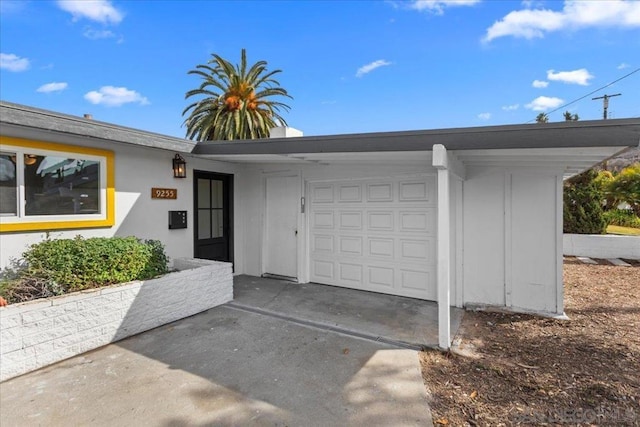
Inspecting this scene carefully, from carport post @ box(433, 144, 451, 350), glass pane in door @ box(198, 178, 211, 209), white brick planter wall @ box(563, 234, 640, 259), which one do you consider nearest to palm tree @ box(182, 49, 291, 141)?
glass pane in door @ box(198, 178, 211, 209)

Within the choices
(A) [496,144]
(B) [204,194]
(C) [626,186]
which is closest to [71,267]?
(B) [204,194]

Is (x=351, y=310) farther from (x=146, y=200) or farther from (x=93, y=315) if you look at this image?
(x=146, y=200)

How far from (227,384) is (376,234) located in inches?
148

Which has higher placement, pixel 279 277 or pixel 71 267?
pixel 71 267

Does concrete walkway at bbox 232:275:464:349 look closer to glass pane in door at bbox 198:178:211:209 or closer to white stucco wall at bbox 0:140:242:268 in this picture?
white stucco wall at bbox 0:140:242:268

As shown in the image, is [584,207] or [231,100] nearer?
[584,207]

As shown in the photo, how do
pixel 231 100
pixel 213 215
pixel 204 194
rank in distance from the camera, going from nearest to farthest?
pixel 204 194 < pixel 213 215 < pixel 231 100

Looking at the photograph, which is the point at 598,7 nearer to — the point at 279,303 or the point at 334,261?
the point at 334,261

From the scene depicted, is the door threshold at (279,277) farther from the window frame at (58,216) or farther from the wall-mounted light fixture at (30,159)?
the wall-mounted light fixture at (30,159)

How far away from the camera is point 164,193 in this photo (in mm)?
5426

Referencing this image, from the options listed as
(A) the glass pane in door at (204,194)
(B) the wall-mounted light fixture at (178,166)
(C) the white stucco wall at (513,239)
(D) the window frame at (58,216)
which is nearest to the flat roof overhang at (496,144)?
(C) the white stucco wall at (513,239)

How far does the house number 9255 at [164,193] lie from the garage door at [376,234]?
8.36ft

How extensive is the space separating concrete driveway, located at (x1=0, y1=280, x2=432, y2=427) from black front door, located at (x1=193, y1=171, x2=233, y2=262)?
254 centimetres

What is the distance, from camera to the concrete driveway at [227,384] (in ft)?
8.11
